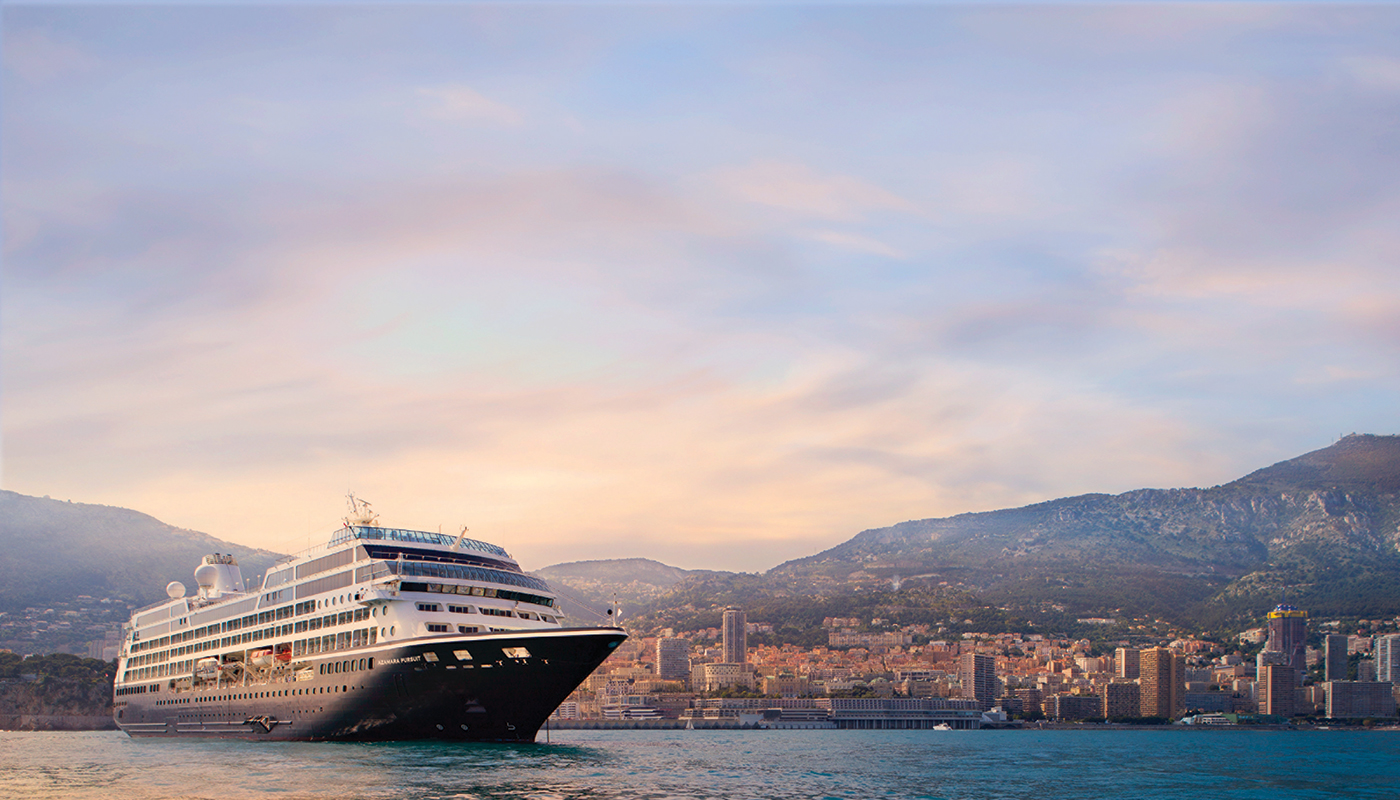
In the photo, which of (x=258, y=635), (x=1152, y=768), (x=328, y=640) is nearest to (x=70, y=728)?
(x=258, y=635)

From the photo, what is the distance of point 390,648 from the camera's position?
58.3 meters

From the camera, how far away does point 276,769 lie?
50.3 metres

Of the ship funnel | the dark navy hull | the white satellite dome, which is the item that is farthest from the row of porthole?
the white satellite dome

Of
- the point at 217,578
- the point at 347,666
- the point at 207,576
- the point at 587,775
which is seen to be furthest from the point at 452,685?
the point at 207,576

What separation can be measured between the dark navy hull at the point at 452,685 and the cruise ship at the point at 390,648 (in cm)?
7

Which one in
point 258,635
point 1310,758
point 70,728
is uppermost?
point 258,635

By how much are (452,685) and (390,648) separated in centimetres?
387

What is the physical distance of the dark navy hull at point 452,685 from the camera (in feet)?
186

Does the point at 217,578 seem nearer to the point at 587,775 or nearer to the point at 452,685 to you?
the point at 452,685

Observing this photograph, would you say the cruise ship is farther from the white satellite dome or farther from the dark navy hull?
the white satellite dome

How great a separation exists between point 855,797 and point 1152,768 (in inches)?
1308

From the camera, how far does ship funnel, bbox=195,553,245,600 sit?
9606 centimetres

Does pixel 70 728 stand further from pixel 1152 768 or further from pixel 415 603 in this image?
pixel 1152 768

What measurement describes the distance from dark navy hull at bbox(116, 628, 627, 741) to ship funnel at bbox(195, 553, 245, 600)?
1437 inches
